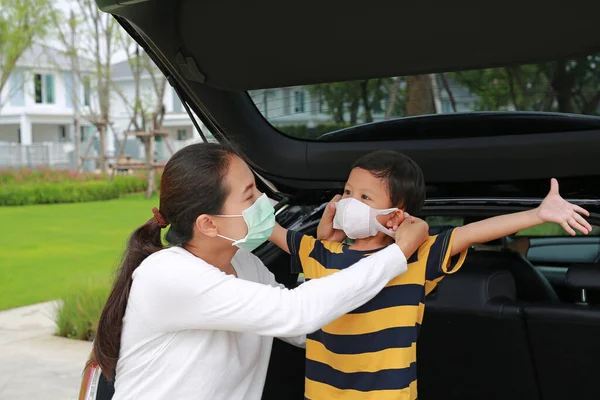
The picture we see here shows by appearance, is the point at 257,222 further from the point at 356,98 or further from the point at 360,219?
the point at 356,98

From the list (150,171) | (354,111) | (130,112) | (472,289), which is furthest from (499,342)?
(130,112)

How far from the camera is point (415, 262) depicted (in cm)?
196

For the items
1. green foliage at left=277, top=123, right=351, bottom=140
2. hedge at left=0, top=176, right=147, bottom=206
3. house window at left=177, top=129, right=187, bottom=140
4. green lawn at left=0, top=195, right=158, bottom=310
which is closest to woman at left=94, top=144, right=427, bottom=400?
green foliage at left=277, top=123, right=351, bottom=140

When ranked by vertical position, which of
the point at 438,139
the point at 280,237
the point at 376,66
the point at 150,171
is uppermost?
the point at 376,66

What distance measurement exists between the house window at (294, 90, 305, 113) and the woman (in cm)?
76

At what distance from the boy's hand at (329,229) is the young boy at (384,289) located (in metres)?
0.09

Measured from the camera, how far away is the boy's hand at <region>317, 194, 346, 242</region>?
2172 mm

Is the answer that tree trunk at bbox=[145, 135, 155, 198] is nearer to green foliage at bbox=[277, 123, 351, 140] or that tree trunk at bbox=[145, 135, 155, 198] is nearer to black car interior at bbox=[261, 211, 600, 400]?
green foliage at bbox=[277, 123, 351, 140]

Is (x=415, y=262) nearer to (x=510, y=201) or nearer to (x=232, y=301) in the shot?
(x=232, y=301)

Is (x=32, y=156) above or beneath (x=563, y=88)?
beneath

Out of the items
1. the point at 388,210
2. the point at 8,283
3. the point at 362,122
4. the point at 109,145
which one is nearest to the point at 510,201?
the point at 362,122

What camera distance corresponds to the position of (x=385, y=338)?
6.32 feet

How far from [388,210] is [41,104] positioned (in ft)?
128

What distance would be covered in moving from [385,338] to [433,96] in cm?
88
